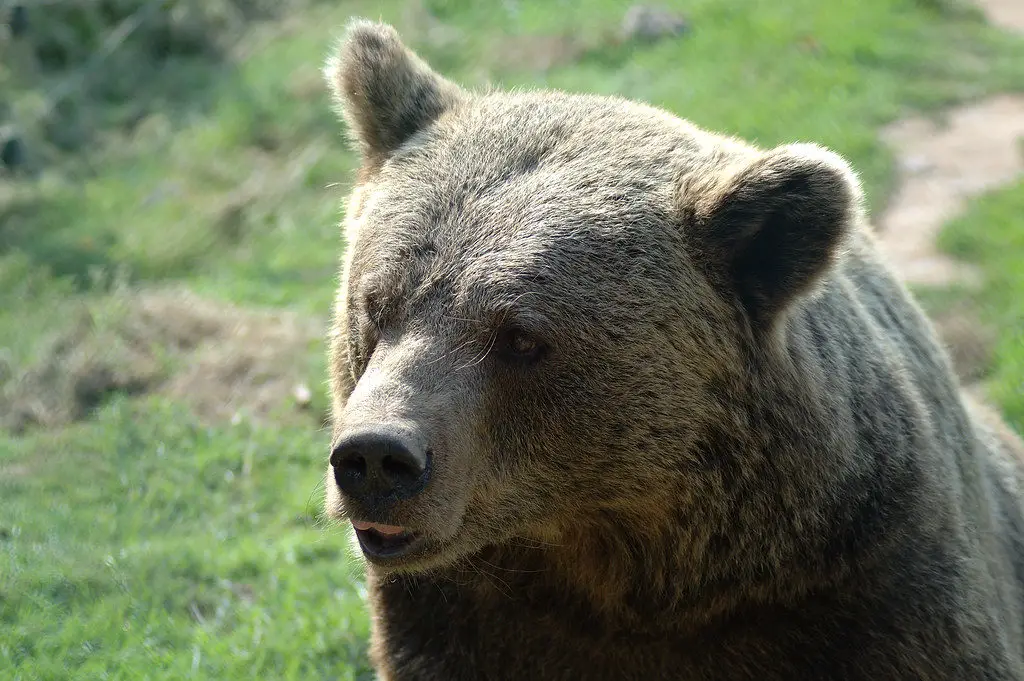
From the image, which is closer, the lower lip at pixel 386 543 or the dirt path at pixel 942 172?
the lower lip at pixel 386 543

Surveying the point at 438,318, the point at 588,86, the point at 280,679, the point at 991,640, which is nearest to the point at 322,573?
the point at 280,679

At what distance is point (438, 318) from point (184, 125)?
8631mm

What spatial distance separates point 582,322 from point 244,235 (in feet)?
22.0

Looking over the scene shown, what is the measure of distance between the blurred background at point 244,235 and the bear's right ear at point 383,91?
0.58 m

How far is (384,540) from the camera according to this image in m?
3.51

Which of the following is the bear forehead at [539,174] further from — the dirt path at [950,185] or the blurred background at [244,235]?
the dirt path at [950,185]

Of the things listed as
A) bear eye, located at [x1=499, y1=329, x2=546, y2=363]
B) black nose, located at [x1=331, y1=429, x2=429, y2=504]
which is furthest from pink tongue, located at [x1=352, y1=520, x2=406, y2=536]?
bear eye, located at [x1=499, y1=329, x2=546, y2=363]

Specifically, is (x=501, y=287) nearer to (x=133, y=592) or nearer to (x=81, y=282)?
(x=133, y=592)

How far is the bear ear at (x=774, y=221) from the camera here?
11.5ft

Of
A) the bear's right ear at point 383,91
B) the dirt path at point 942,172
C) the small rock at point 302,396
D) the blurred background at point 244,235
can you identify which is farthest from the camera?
the dirt path at point 942,172

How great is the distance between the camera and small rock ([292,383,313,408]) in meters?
7.46

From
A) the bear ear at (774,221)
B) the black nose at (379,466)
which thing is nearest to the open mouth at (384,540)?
the black nose at (379,466)

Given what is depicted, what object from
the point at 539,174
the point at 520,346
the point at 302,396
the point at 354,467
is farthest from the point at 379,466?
the point at 302,396

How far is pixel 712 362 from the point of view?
3.69 m
